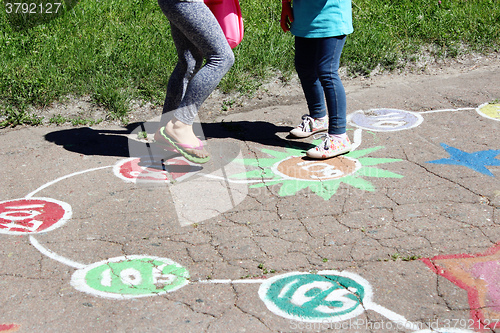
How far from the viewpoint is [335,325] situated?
2158 mm

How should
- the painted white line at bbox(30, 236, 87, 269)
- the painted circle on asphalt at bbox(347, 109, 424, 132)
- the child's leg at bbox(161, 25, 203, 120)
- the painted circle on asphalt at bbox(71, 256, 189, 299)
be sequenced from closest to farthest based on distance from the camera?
the painted circle on asphalt at bbox(71, 256, 189, 299) < the painted white line at bbox(30, 236, 87, 269) < the child's leg at bbox(161, 25, 203, 120) < the painted circle on asphalt at bbox(347, 109, 424, 132)

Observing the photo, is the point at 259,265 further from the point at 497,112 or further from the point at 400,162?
the point at 497,112

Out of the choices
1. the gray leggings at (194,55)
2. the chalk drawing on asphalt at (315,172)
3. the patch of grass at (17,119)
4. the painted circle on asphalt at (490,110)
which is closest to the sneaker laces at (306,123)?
the chalk drawing on asphalt at (315,172)

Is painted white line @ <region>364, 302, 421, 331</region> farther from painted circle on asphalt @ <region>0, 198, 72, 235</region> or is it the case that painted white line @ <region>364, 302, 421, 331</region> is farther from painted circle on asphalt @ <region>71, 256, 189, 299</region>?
painted circle on asphalt @ <region>0, 198, 72, 235</region>

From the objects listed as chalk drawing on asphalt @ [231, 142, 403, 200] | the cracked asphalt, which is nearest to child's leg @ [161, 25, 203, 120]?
the cracked asphalt

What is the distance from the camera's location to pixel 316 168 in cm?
370

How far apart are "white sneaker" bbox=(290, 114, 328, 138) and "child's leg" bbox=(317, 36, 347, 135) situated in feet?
1.31

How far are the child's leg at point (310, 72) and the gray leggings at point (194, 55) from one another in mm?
639

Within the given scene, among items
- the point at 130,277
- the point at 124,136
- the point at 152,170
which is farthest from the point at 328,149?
the point at 130,277

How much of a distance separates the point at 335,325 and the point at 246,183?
4.87ft

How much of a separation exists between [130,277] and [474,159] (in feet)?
8.29

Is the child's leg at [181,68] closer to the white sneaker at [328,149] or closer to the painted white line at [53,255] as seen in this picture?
the white sneaker at [328,149]

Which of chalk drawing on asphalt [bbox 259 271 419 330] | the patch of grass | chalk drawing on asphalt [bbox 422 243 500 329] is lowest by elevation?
chalk drawing on asphalt [bbox 422 243 500 329]

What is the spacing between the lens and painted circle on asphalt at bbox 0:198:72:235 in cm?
294
